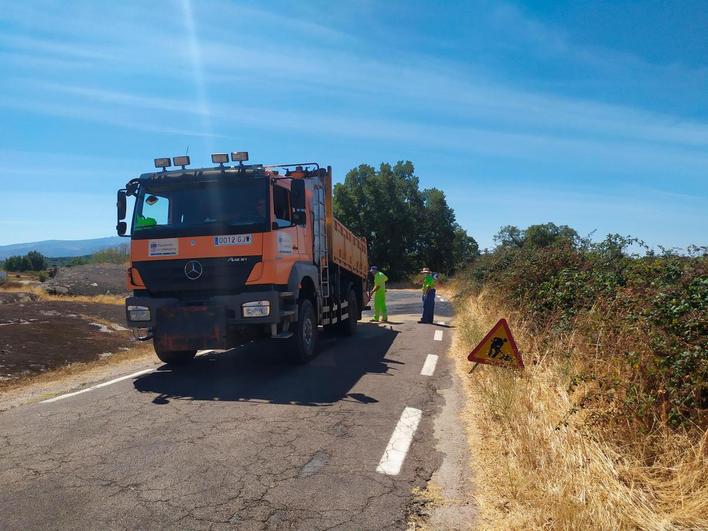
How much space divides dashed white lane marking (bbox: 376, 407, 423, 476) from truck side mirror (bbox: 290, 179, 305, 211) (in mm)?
3495

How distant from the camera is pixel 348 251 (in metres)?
12.4

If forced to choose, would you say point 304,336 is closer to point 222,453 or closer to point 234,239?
point 234,239

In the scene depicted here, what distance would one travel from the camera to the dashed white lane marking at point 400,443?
4.46 meters

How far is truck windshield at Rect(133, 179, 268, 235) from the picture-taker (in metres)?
7.83

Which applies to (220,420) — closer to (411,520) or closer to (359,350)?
(411,520)

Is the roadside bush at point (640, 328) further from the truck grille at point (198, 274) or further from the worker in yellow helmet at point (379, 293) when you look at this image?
the worker in yellow helmet at point (379, 293)

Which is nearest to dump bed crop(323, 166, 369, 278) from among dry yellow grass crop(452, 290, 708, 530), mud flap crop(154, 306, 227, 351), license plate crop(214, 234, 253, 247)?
license plate crop(214, 234, 253, 247)

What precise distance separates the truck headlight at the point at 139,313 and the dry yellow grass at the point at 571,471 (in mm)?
4752

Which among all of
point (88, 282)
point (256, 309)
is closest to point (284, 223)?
point (256, 309)

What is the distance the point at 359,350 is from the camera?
34.7 ft

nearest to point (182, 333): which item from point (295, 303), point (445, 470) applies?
point (295, 303)

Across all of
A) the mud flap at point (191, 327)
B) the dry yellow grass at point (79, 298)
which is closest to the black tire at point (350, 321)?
the mud flap at point (191, 327)

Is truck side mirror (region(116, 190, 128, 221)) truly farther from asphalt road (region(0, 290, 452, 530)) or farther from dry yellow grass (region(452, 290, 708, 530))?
dry yellow grass (region(452, 290, 708, 530))

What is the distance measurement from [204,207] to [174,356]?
2.50 meters
